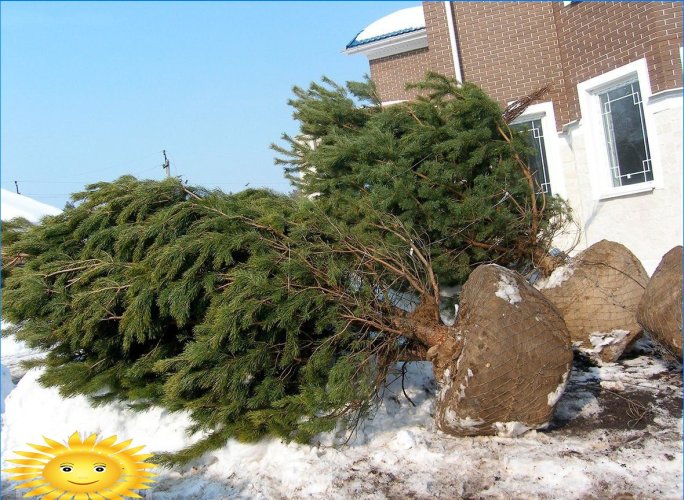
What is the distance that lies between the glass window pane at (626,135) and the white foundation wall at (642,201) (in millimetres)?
309

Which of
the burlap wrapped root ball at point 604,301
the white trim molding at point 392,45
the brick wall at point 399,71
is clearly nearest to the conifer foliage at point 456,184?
the burlap wrapped root ball at point 604,301

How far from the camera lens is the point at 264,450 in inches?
178

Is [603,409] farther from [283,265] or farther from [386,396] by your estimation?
[283,265]

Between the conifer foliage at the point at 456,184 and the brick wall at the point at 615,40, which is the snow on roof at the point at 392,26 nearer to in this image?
the brick wall at the point at 615,40

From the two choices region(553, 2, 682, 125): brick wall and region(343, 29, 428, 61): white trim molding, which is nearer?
region(553, 2, 682, 125): brick wall

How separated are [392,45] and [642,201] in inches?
245

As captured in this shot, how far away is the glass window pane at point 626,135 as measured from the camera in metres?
8.48

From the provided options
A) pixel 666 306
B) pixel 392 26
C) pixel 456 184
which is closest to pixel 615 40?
pixel 456 184

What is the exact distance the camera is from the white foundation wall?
7.87m

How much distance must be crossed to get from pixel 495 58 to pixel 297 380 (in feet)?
23.9

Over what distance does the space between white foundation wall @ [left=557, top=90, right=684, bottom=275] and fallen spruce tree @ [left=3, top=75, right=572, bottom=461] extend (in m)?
3.18

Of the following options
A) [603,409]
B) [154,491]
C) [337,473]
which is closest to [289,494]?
[337,473]

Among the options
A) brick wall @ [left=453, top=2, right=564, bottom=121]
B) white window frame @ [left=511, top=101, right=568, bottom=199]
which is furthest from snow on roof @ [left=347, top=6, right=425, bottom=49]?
white window frame @ [left=511, top=101, right=568, bottom=199]

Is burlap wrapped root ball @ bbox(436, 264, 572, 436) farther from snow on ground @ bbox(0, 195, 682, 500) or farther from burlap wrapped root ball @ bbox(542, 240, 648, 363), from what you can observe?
burlap wrapped root ball @ bbox(542, 240, 648, 363)
